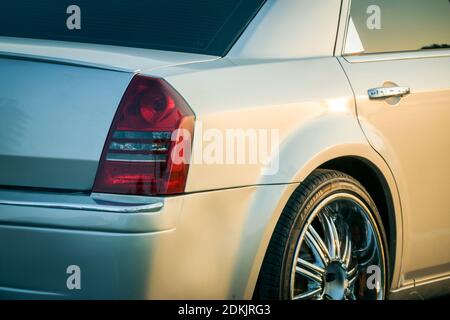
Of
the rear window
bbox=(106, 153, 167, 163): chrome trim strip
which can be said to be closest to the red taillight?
bbox=(106, 153, 167, 163): chrome trim strip

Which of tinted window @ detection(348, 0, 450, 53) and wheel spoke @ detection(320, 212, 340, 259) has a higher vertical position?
tinted window @ detection(348, 0, 450, 53)

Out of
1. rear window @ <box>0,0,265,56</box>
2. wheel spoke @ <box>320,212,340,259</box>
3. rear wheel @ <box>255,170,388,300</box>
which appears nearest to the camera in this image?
rear wheel @ <box>255,170,388,300</box>

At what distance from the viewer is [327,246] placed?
467 cm

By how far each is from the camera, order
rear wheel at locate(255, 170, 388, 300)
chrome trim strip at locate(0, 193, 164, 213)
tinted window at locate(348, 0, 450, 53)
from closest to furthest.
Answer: chrome trim strip at locate(0, 193, 164, 213) < rear wheel at locate(255, 170, 388, 300) < tinted window at locate(348, 0, 450, 53)

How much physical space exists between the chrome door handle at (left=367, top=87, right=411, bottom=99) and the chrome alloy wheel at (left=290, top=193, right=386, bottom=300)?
437mm

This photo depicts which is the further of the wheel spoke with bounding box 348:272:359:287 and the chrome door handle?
the wheel spoke with bounding box 348:272:359:287

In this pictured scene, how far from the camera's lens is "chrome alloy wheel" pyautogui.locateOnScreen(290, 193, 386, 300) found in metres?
4.52

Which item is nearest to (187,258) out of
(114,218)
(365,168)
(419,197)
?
(114,218)

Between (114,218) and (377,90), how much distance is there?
156 centimetres

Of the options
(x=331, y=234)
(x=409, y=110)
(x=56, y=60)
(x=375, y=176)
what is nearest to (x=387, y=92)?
(x=409, y=110)

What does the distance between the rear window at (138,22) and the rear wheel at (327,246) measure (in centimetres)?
69

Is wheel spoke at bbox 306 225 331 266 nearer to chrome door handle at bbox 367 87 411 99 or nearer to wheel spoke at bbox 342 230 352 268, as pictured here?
wheel spoke at bbox 342 230 352 268

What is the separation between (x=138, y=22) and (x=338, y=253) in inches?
50.2

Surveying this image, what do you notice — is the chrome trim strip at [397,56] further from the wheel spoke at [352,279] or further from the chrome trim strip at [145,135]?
the chrome trim strip at [145,135]
